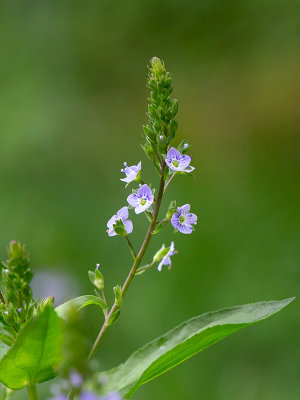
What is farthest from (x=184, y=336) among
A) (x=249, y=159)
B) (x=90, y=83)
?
(x=90, y=83)

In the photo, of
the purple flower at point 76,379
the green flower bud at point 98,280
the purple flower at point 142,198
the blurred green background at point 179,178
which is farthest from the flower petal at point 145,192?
the blurred green background at point 179,178

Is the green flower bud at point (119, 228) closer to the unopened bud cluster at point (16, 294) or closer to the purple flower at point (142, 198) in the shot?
the purple flower at point (142, 198)

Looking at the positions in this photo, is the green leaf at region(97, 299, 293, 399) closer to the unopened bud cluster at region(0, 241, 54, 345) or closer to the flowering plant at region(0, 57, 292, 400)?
the flowering plant at region(0, 57, 292, 400)

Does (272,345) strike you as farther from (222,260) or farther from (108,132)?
(108,132)

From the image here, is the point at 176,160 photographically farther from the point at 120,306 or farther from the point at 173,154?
the point at 120,306

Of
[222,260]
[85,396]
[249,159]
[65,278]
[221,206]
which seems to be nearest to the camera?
[85,396]

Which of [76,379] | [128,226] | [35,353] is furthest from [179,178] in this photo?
[76,379]
